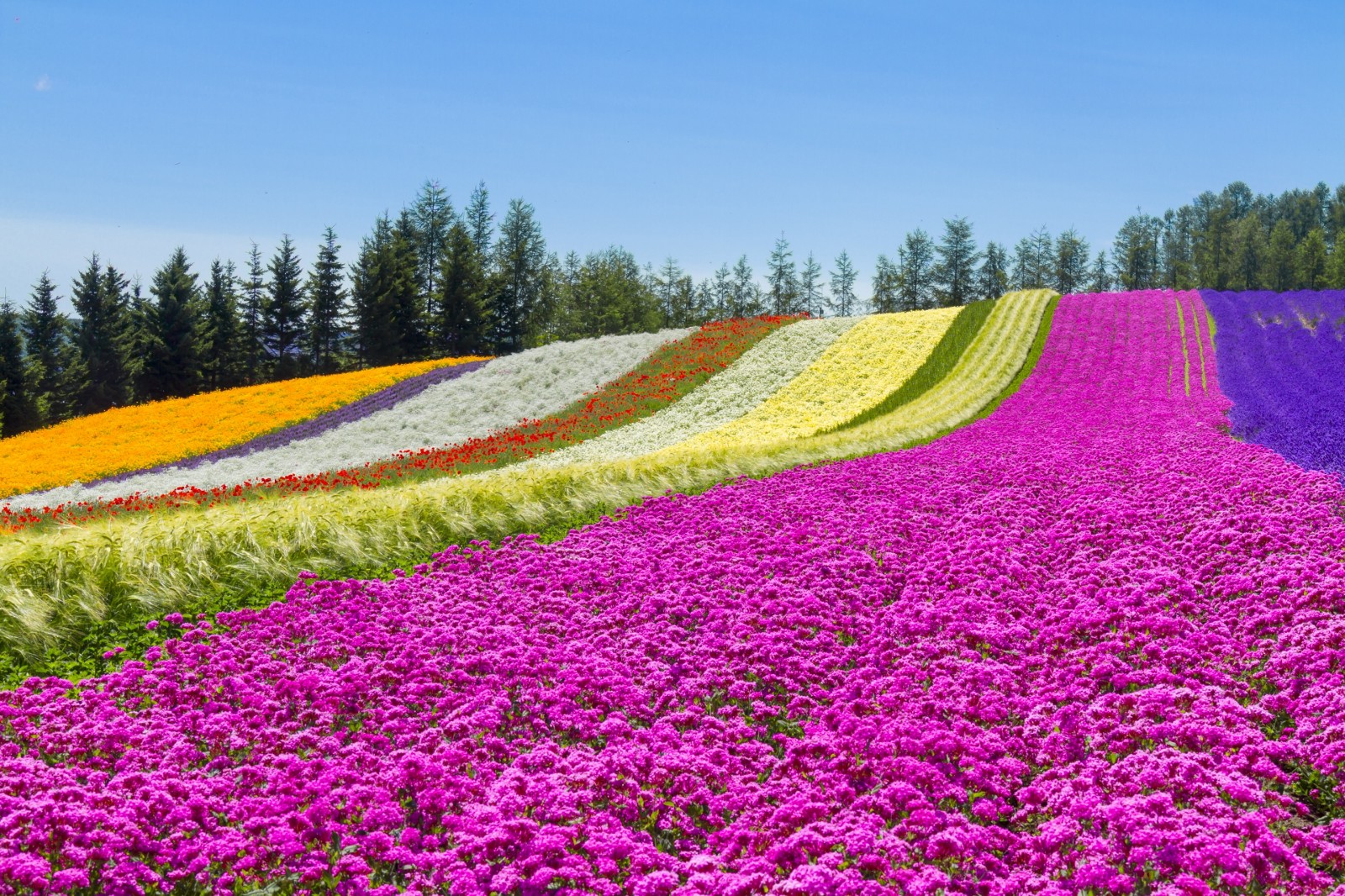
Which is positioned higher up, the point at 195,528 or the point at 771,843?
the point at 195,528

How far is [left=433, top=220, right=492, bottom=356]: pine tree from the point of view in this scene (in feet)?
240

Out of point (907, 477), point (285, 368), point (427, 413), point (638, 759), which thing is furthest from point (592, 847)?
point (285, 368)

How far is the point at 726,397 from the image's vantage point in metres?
38.2

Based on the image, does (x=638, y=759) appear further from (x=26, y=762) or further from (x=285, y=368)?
(x=285, y=368)

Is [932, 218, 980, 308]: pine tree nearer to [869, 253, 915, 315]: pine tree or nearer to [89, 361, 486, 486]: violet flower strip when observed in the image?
[869, 253, 915, 315]: pine tree

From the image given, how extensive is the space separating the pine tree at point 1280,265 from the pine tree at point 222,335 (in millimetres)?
122936

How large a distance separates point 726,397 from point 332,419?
58.4 ft

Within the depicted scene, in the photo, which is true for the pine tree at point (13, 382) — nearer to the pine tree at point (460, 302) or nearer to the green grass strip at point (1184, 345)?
the pine tree at point (460, 302)

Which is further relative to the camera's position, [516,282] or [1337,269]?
[1337,269]

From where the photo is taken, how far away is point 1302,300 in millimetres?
54875

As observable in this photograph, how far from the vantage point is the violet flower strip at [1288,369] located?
20.3 meters

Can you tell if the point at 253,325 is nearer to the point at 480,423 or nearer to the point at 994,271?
the point at 480,423

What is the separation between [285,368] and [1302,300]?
242 feet

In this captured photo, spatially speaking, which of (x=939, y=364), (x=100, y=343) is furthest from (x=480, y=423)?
(x=100, y=343)
